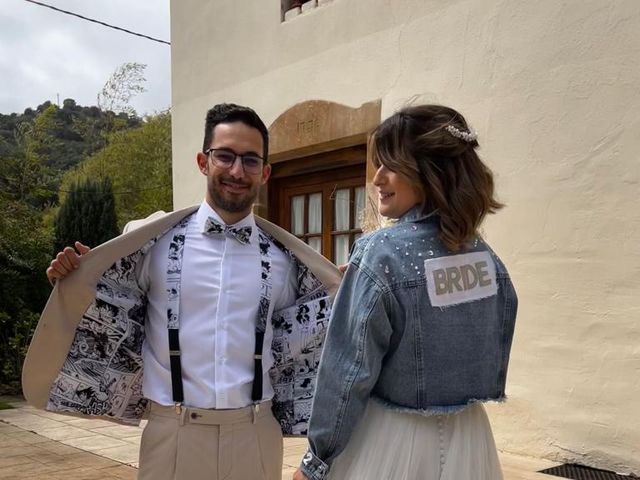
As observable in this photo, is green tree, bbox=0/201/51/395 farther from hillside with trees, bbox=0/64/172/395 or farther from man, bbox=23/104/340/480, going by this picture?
man, bbox=23/104/340/480

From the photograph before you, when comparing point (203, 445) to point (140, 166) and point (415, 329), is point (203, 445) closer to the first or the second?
point (415, 329)

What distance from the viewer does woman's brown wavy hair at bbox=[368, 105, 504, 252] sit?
5.01ft

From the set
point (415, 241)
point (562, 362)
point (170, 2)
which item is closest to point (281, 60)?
point (170, 2)

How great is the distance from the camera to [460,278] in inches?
60.7

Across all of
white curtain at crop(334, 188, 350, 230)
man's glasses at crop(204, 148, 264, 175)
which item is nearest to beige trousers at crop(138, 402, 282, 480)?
man's glasses at crop(204, 148, 264, 175)

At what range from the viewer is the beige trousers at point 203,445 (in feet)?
6.47

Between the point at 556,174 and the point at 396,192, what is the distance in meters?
2.69

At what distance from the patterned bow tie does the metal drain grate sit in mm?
2549

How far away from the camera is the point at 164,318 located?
204cm

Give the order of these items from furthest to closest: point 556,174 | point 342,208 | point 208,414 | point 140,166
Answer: point 140,166 → point 342,208 → point 556,174 → point 208,414

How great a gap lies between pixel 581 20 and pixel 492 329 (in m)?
2.90

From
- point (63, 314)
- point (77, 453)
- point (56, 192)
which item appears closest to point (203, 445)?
point (63, 314)

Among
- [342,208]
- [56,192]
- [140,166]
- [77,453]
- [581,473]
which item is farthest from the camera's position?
[140,166]

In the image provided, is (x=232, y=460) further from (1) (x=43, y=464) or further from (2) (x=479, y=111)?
(1) (x=43, y=464)
